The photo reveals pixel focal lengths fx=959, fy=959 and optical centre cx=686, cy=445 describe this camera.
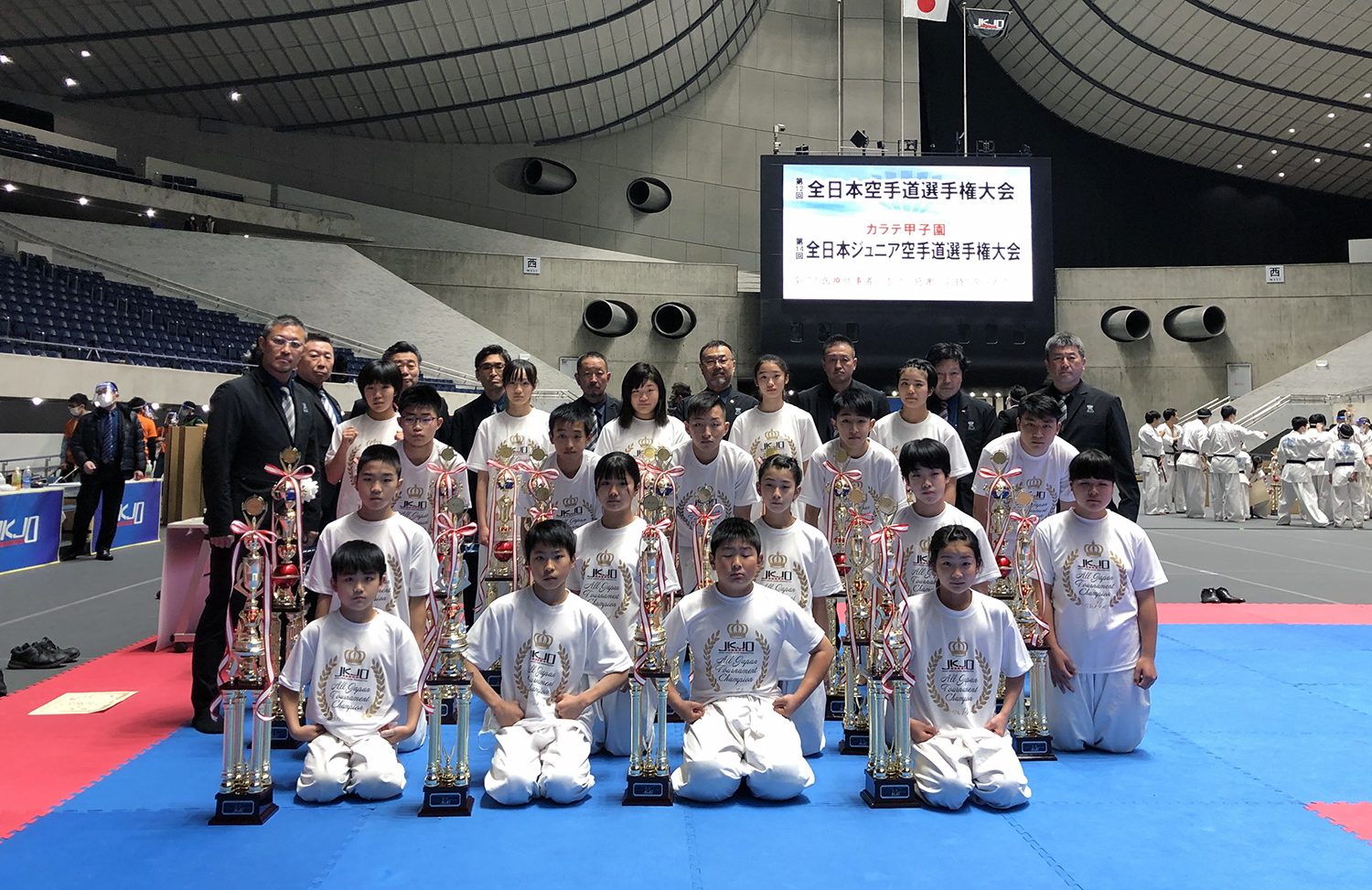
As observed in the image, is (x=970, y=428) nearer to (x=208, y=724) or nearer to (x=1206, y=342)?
(x=208, y=724)

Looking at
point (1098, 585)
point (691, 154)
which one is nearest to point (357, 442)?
point (1098, 585)

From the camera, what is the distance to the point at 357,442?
5.02 m

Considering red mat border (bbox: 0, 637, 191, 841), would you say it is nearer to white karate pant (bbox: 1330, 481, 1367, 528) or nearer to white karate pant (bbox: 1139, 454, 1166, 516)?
white karate pant (bbox: 1330, 481, 1367, 528)

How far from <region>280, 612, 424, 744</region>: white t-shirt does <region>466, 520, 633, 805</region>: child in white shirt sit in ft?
0.97

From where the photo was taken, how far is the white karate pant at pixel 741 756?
3.67m

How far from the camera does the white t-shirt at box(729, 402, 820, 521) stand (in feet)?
17.6

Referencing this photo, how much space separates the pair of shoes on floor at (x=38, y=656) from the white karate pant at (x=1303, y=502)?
15.3 metres

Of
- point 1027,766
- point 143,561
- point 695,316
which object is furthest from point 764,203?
point 1027,766

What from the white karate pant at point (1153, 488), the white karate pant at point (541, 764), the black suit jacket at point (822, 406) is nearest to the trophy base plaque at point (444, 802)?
the white karate pant at point (541, 764)

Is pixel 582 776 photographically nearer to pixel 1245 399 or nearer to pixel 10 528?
pixel 10 528

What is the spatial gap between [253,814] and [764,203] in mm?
15387

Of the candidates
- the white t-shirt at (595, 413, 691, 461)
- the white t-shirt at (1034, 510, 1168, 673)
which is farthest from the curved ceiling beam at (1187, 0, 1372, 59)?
the white t-shirt at (595, 413, 691, 461)

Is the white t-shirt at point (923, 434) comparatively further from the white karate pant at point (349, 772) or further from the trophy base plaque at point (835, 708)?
the white karate pant at point (349, 772)

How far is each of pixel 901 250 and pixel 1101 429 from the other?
1298cm
